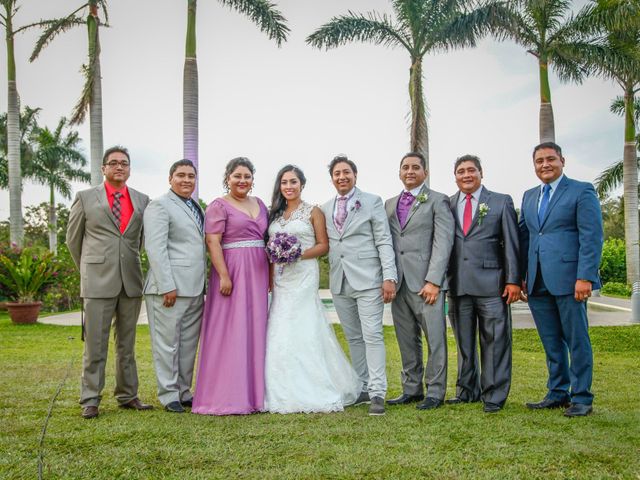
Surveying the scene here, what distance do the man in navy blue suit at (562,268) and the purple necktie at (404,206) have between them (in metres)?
1.05

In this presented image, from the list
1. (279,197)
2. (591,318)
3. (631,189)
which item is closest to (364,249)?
(279,197)

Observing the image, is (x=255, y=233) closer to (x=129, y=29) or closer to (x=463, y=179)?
(x=463, y=179)

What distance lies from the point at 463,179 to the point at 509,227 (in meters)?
0.61

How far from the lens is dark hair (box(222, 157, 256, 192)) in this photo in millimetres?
5827

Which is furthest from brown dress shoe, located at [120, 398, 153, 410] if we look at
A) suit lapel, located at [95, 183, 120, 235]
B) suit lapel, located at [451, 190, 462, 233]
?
suit lapel, located at [451, 190, 462, 233]

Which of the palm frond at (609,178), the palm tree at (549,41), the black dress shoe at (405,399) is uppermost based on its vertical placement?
the palm tree at (549,41)

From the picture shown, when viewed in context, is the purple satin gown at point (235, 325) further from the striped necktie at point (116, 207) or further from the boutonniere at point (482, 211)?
the boutonniere at point (482, 211)

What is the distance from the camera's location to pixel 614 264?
32438 millimetres

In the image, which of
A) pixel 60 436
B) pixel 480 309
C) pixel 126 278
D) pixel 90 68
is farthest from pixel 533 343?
pixel 90 68

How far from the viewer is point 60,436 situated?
178 inches

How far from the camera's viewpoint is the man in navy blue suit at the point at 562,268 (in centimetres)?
502

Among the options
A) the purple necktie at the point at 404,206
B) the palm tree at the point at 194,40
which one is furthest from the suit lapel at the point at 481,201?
the palm tree at the point at 194,40

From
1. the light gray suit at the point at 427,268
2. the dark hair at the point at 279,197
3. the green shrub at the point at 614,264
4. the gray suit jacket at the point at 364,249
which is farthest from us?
the green shrub at the point at 614,264

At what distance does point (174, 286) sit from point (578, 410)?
3.63m
